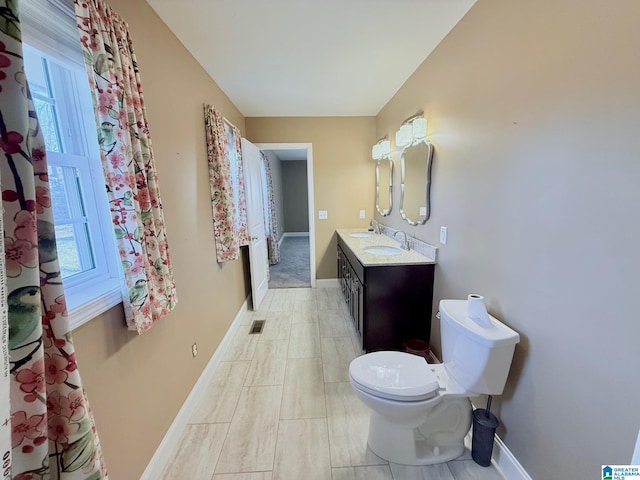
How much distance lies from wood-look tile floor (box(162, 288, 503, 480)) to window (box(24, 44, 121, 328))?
41.3 inches

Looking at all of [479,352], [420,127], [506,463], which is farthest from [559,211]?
[420,127]

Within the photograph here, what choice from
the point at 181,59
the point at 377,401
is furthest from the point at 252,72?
the point at 377,401

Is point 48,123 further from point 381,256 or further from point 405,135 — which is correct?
point 405,135

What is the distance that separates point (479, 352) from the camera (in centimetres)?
120

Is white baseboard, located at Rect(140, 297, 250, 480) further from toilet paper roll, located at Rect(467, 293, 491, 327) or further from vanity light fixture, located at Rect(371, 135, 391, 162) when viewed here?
vanity light fixture, located at Rect(371, 135, 391, 162)

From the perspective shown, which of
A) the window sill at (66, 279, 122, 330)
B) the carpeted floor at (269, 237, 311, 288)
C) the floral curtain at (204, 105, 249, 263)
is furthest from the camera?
the carpeted floor at (269, 237, 311, 288)

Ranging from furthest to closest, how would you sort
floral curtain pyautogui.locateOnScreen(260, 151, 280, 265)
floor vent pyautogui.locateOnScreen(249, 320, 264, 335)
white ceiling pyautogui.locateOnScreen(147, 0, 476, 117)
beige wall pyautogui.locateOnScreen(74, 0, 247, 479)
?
floral curtain pyautogui.locateOnScreen(260, 151, 280, 265) → floor vent pyautogui.locateOnScreen(249, 320, 264, 335) → white ceiling pyautogui.locateOnScreen(147, 0, 476, 117) → beige wall pyautogui.locateOnScreen(74, 0, 247, 479)

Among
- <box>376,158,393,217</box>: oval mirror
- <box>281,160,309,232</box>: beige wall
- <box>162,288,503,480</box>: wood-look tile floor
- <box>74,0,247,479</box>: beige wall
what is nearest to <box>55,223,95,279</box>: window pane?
<box>74,0,247,479</box>: beige wall

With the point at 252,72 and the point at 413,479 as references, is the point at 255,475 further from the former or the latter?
the point at 252,72

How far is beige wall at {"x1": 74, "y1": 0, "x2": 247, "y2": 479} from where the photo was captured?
1069 mm

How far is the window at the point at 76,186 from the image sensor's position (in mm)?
939

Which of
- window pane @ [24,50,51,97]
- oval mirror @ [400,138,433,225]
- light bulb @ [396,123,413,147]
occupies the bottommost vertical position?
oval mirror @ [400,138,433,225]

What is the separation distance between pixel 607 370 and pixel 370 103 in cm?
303

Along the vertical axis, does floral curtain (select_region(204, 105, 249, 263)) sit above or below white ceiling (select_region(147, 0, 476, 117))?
below
